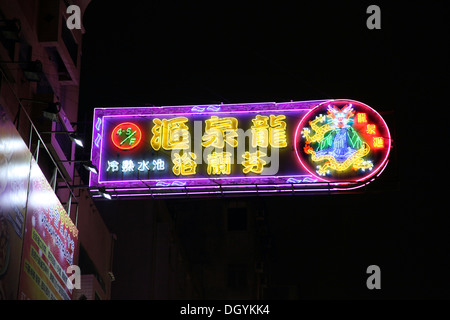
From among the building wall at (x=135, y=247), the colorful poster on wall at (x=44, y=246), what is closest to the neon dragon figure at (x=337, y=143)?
the colorful poster on wall at (x=44, y=246)

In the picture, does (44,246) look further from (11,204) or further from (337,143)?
(337,143)

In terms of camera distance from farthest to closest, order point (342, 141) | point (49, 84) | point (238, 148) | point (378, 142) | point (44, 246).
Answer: point (49, 84) < point (238, 148) < point (342, 141) < point (378, 142) < point (44, 246)

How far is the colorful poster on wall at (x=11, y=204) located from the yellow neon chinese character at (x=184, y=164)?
18.9 ft

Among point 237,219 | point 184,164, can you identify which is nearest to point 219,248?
point 237,219

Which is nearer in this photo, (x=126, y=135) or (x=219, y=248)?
(x=126, y=135)

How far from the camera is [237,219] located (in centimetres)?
4434

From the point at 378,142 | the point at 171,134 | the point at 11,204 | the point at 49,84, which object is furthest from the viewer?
the point at 49,84

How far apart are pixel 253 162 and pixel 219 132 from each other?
3.47 feet

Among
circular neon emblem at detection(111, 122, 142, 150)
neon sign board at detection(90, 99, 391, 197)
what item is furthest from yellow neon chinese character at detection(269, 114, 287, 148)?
circular neon emblem at detection(111, 122, 142, 150)

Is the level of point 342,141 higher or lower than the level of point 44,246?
higher

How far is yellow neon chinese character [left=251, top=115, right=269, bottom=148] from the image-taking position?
17.1 metres

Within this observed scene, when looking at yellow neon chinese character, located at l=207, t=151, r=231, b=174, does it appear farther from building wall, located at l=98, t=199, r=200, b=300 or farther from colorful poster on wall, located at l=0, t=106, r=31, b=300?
building wall, located at l=98, t=199, r=200, b=300

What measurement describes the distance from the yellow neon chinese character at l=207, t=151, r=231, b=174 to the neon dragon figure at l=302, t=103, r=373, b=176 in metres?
1.71
